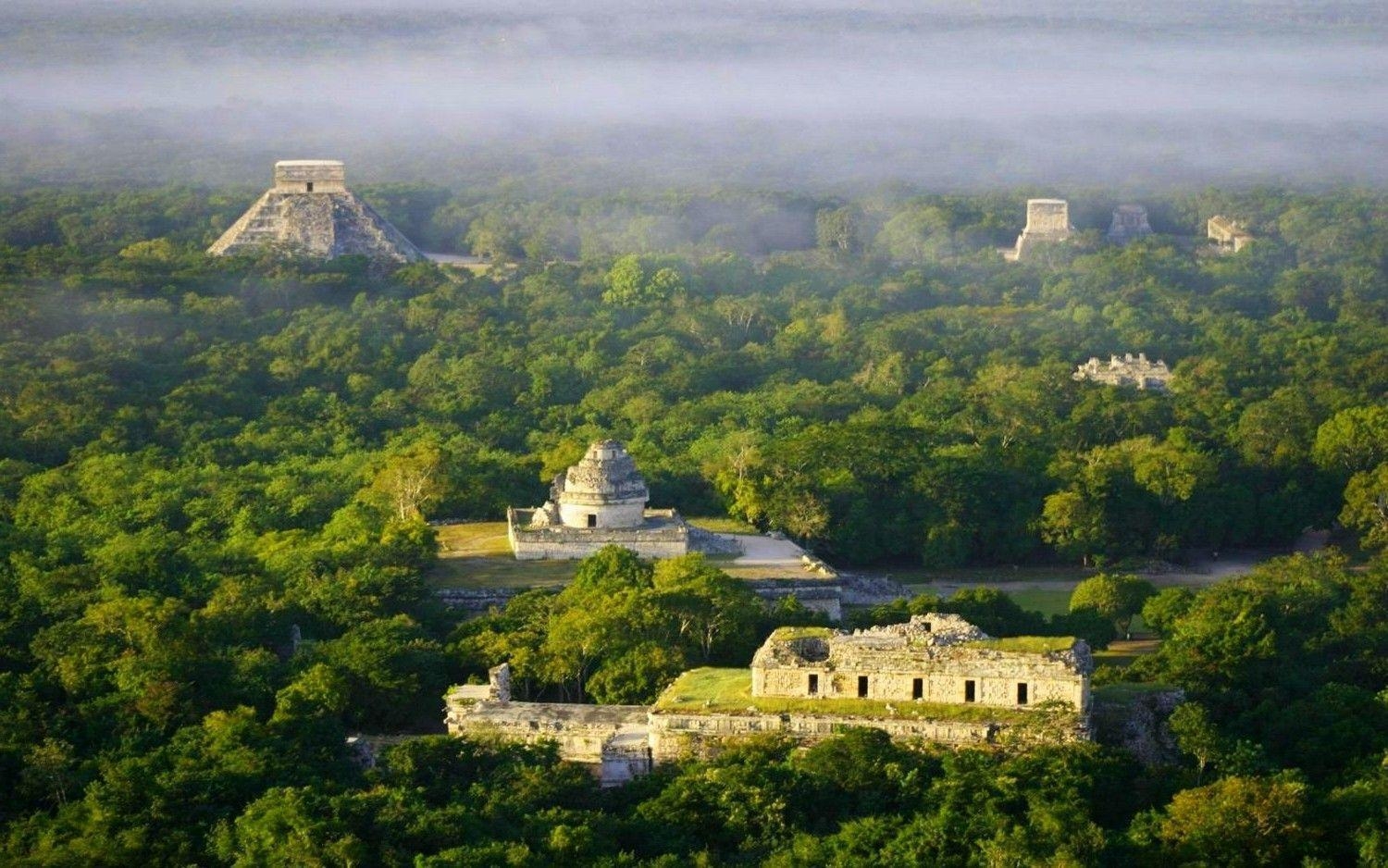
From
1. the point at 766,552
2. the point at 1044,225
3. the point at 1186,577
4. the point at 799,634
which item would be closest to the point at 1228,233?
the point at 1044,225

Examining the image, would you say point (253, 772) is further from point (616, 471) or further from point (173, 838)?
point (616, 471)

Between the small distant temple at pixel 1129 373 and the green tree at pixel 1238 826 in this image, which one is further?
the small distant temple at pixel 1129 373

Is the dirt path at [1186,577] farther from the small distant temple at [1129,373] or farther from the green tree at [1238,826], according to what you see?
the green tree at [1238,826]

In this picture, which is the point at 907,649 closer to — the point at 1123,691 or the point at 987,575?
the point at 1123,691

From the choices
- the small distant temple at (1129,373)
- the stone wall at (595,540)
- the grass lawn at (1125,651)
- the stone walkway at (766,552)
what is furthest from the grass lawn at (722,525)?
the small distant temple at (1129,373)

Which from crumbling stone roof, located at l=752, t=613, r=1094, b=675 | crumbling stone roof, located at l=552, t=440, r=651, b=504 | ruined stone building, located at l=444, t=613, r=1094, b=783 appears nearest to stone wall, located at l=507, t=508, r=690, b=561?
crumbling stone roof, located at l=552, t=440, r=651, b=504

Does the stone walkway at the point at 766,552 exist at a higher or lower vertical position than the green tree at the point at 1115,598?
higher

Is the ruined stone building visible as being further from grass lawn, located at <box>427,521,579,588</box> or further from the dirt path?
the dirt path

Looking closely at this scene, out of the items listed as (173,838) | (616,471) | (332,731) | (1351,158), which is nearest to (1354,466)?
(616,471)

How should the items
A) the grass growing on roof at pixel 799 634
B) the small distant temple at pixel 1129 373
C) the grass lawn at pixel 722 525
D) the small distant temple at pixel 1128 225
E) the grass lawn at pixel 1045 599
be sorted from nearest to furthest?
the grass growing on roof at pixel 799 634 → the grass lawn at pixel 1045 599 → the grass lawn at pixel 722 525 → the small distant temple at pixel 1129 373 → the small distant temple at pixel 1128 225
